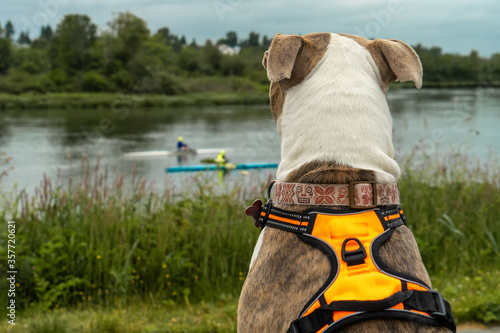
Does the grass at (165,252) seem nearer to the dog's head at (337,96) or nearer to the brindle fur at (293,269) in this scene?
the brindle fur at (293,269)

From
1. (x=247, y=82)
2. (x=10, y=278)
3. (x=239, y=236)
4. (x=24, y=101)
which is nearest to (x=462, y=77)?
(x=239, y=236)

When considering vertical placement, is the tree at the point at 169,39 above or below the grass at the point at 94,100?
above

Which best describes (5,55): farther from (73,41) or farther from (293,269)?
(293,269)

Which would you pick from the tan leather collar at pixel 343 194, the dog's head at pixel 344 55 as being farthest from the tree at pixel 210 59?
the tan leather collar at pixel 343 194

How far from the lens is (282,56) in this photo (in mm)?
2172

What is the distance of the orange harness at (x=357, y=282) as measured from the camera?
178cm

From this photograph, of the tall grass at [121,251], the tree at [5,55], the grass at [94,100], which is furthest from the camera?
the tree at [5,55]

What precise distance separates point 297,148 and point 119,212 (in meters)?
4.57

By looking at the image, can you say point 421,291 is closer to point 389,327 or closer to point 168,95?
point 389,327

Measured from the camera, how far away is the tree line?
174ft

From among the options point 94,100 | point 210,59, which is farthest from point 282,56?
point 210,59

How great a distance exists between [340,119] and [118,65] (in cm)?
5484

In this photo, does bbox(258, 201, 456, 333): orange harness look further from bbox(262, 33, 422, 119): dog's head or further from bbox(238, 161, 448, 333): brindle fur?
bbox(262, 33, 422, 119): dog's head

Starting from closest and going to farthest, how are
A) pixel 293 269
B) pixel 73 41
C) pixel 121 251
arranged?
1. pixel 293 269
2. pixel 121 251
3. pixel 73 41
